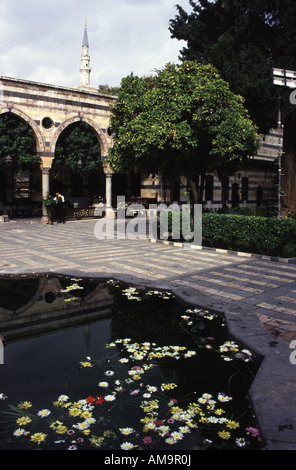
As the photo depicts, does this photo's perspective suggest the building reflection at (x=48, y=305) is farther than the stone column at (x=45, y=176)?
No

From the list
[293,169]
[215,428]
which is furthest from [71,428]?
[293,169]

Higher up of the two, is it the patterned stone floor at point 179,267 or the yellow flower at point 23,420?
the patterned stone floor at point 179,267

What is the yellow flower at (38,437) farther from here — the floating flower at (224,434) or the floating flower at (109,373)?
the floating flower at (224,434)

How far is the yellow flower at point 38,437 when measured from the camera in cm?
295

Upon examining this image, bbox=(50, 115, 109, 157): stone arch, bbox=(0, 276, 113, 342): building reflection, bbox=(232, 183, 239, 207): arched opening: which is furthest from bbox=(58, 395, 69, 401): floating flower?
bbox=(232, 183, 239, 207): arched opening

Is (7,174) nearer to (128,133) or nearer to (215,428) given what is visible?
(128,133)

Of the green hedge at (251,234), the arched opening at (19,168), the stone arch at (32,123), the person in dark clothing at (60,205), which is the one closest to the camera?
the green hedge at (251,234)

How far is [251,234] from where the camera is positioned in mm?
10961

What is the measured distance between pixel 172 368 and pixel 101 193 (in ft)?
69.3

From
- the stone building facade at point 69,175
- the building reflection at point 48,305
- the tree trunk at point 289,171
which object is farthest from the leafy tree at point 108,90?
the building reflection at point 48,305

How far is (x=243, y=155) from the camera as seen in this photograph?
13.5 m

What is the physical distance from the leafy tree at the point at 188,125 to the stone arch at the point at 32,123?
6.77 m

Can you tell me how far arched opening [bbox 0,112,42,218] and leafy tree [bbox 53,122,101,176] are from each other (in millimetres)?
1437

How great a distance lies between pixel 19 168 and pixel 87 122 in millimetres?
4495
